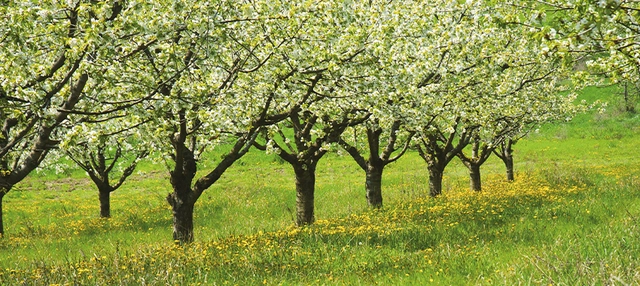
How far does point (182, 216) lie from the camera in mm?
12266

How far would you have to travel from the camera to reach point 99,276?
8.06 meters

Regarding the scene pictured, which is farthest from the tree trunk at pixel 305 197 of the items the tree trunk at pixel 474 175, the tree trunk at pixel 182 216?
the tree trunk at pixel 474 175

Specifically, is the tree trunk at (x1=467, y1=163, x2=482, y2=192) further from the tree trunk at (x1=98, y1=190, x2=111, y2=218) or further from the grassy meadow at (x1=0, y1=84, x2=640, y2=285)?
the tree trunk at (x1=98, y1=190, x2=111, y2=218)

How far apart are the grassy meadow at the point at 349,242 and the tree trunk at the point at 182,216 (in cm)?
54

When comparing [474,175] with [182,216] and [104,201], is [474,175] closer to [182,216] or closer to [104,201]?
[182,216]

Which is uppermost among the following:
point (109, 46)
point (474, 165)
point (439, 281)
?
point (109, 46)

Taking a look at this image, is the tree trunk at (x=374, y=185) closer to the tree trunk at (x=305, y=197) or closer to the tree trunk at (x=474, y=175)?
the tree trunk at (x=305, y=197)

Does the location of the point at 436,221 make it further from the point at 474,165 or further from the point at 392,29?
the point at 474,165

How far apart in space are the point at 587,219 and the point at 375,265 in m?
6.45

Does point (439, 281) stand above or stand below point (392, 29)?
below

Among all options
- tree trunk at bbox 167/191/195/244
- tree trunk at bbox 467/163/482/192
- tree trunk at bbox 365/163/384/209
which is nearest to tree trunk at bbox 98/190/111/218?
tree trunk at bbox 167/191/195/244

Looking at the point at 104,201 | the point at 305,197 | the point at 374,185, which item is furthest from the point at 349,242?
the point at 104,201

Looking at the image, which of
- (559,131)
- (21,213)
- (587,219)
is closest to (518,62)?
(587,219)

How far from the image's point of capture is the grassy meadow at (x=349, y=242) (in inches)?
295
